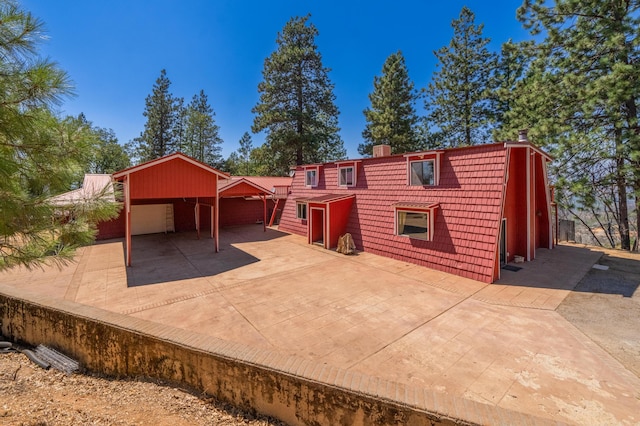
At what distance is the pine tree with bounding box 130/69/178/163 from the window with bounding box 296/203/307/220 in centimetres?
2230

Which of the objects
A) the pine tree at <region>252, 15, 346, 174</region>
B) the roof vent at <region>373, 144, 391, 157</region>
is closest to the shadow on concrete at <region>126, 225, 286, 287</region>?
the roof vent at <region>373, 144, 391, 157</region>

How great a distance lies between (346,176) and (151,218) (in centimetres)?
1159

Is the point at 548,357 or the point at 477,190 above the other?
the point at 477,190

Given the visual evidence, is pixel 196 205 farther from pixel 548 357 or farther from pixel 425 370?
pixel 548 357

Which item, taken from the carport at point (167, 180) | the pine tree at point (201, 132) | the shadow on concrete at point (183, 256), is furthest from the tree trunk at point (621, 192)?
the pine tree at point (201, 132)

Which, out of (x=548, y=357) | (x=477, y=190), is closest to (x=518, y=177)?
(x=477, y=190)

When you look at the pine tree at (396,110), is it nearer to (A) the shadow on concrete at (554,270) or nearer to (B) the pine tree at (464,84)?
(B) the pine tree at (464,84)

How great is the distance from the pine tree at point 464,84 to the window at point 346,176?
46.1ft

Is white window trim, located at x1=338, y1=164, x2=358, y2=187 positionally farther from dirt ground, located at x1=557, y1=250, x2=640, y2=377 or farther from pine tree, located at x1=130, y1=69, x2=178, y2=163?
pine tree, located at x1=130, y1=69, x2=178, y2=163

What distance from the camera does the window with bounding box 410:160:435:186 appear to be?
389 inches

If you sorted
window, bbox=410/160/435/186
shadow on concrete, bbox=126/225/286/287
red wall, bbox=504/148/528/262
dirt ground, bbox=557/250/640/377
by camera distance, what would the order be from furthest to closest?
window, bbox=410/160/435/186, red wall, bbox=504/148/528/262, shadow on concrete, bbox=126/225/286/287, dirt ground, bbox=557/250/640/377

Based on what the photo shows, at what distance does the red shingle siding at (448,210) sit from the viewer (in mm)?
8141

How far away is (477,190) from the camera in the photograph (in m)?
8.59

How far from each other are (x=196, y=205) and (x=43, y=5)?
1337 centimetres
